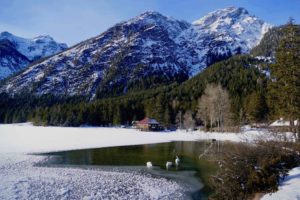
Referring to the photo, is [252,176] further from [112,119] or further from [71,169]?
[112,119]

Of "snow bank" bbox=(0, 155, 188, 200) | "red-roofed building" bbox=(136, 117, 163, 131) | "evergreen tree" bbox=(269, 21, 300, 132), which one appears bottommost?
"snow bank" bbox=(0, 155, 188, 200)

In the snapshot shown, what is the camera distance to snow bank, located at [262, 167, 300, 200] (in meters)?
13.2

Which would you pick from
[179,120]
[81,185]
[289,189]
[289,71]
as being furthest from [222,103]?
[289,189]

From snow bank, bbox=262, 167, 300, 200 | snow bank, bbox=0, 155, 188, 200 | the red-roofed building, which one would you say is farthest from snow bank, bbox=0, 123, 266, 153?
the red-roofed building

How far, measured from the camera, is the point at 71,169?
89.8ft

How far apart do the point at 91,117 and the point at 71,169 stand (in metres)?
109

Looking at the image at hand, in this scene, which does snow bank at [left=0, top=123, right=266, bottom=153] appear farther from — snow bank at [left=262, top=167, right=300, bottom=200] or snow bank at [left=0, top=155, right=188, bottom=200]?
snow bank at [left=262, top=167, right=300, bottom=200]

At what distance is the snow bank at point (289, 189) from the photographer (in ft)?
43.3

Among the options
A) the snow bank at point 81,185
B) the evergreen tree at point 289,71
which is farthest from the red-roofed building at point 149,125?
the snow bank at point 81,185

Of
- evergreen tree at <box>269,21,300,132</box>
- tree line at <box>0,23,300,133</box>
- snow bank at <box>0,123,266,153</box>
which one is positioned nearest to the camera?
evergreen tree at <box>269,21,300,132</box>

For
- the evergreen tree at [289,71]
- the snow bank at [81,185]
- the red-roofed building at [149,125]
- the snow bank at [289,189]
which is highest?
the evergreen tree at [289,71]

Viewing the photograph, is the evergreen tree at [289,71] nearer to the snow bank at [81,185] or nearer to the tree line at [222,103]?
the tree line at [222,103]

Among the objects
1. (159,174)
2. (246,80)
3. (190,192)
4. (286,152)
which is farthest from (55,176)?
(246,80)

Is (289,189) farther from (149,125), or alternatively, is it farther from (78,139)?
(149,125)
